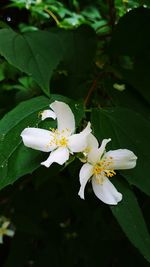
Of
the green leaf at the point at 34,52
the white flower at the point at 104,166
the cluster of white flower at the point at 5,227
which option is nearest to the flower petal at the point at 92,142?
the white flower at the point at 104,166

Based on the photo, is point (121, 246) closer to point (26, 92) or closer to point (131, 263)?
point (131, 263)

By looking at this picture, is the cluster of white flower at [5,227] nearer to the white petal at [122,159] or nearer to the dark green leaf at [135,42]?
the dark green leaf at [135,42]

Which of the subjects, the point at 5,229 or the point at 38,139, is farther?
the point at 5,229

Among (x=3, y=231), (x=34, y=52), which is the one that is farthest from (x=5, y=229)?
(x=34, y=52)

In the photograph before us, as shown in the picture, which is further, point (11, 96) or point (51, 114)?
point (11, 96)

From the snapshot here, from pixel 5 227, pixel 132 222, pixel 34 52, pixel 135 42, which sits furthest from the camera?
pixel 5 227

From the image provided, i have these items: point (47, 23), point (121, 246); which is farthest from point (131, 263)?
point (47, 23)

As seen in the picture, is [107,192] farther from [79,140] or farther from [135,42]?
[135,42]
